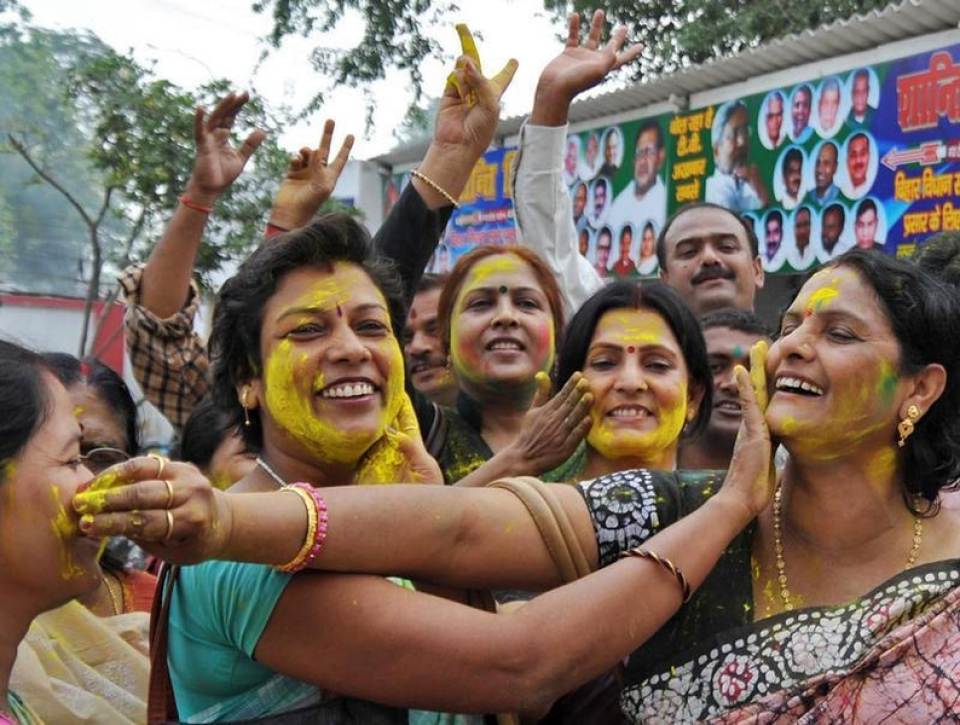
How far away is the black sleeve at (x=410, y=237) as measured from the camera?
117 inches

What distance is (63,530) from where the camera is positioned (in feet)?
5.66

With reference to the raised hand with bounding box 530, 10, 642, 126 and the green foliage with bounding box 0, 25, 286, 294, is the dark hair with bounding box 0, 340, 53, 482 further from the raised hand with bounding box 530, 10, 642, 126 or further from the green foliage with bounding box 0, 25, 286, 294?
the green foliage with bounding box 0, 25, 286, 294

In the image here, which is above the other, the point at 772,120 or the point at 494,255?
the point at 772,120

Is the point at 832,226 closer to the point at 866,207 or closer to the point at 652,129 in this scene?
the point at 866,207

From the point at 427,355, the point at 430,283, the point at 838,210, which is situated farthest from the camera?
the point at 838,210

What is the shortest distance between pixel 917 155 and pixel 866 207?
0.45 m

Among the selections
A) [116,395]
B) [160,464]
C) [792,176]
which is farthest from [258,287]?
[792,176]

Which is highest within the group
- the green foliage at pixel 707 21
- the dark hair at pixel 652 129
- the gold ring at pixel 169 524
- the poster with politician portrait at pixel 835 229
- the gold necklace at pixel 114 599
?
the green foliage at pixel 707 21

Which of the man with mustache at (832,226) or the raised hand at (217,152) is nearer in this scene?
the raised hand at (217,152)

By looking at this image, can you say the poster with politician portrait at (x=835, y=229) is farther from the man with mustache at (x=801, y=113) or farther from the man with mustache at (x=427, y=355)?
the man with mustache at (x=427, y=355)

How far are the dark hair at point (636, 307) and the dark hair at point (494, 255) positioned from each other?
356 mm

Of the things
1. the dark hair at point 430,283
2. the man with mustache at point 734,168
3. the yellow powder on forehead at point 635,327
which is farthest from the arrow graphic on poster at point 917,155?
the yellow powder on forehead at point 635,327

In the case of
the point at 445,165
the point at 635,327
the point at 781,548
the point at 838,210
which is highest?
the point at 838,210

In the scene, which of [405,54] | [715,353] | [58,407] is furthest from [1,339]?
[405,54]
